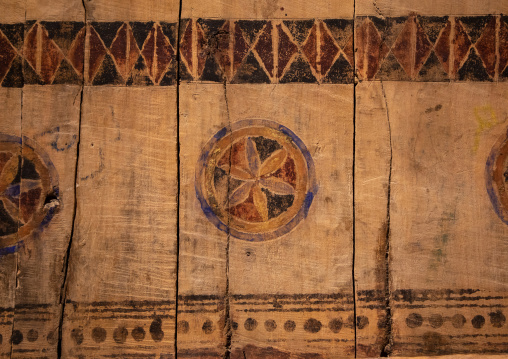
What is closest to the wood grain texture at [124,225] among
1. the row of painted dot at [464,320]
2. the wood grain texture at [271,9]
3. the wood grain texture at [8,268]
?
the wood grain texture at [8,268]

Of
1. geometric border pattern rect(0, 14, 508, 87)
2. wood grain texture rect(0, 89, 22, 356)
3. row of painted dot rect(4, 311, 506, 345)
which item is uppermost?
geometric border pattern rect(0, 14, 508, 87)

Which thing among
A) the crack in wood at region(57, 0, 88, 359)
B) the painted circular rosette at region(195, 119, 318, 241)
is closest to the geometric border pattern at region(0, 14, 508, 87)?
the crack in wood at region(57, 0, 88, 359)

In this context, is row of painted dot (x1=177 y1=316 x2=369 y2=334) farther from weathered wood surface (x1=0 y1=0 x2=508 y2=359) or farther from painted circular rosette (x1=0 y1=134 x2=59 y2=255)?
painted circular rosette (x1=0 y1=134 x2=59 y2=255)

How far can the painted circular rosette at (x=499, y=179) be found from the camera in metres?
2.23

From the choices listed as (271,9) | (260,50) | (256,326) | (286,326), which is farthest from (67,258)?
(271,9)

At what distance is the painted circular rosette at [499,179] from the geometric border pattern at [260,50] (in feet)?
1.26

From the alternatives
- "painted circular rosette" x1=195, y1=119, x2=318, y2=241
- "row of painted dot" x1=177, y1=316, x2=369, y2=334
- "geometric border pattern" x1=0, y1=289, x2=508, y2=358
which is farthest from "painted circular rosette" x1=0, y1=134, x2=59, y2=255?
"row of painted dot" x1=177, y1=316, x2=369, y2=334

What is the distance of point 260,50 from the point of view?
2.26 metres

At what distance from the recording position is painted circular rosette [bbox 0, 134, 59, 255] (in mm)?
2211

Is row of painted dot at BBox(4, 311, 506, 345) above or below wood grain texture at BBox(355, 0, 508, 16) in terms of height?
below

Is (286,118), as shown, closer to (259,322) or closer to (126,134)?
(126,134)

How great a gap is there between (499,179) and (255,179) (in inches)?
47.4

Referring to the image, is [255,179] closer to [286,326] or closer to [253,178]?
[253,178]

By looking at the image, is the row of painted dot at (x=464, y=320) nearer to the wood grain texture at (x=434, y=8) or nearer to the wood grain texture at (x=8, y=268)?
the wood grain texture at (x=434, y=8)
